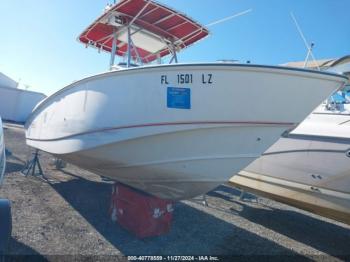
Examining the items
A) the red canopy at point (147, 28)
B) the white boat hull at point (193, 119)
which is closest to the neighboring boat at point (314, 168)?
the white boat hull at point (193, 119)

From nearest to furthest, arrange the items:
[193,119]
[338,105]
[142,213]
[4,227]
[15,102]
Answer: [4,227] → [193,119] → [142,213] → [338,105] → [15,102]

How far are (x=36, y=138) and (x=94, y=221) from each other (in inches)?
124

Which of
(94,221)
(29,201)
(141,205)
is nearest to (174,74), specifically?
(141,205)

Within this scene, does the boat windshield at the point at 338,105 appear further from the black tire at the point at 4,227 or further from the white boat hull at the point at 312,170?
the black tire at the point at 4,227

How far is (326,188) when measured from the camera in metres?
4.18

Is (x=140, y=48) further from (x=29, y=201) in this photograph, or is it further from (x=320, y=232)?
(x=320, y=232)

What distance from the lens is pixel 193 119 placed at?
11.5 feet

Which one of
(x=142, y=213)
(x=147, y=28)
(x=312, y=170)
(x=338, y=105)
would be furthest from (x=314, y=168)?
(x=147, y=28)

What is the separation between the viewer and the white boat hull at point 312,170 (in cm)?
404

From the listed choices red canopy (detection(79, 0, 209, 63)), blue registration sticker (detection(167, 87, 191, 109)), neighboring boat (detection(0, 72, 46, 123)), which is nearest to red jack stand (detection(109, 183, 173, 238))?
blue registration sticker (detection(167, 87, 191, 109))

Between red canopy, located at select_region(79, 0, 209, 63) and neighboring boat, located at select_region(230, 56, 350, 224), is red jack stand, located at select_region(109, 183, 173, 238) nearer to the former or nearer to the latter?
neighboring boat, located at select_region(230, 56, 350, 224)

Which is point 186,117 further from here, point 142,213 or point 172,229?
point 172,229

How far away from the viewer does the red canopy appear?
187 inches

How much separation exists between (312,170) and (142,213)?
2.49 meters
